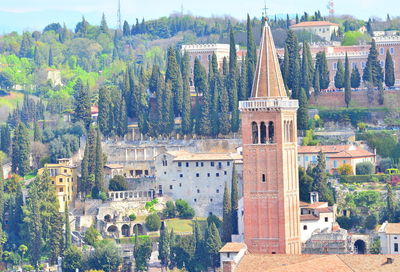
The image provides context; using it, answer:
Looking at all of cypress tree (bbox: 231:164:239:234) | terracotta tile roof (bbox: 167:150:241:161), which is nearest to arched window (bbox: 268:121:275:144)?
cypress tree (bbox: 231:164:239:234)

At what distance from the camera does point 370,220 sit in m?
80.1

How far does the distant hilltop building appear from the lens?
118m

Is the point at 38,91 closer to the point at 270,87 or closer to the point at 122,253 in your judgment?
the point at 122,253

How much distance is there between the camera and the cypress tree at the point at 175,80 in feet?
314

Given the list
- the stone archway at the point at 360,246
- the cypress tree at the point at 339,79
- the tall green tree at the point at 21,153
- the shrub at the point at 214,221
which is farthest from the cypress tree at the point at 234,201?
the tall green tree at the point at 21,153

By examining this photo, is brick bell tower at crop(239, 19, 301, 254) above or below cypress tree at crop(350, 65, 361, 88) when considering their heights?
below

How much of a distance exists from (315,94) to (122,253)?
19.4 m

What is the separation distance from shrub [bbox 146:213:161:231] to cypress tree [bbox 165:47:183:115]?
10.0m

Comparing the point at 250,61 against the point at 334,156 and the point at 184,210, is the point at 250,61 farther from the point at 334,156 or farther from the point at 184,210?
the point at 184,210

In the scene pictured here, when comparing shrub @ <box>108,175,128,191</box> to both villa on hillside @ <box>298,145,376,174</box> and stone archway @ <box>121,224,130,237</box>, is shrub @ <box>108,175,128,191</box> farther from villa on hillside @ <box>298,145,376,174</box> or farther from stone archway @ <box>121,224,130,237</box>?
villa on hillside @ <box>298,145,376,174</box>

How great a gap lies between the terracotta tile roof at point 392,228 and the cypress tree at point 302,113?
1515cm

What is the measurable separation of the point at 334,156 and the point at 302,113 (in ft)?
10.8

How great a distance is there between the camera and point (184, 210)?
87938 mm

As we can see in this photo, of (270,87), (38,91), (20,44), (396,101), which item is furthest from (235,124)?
(20,44)
